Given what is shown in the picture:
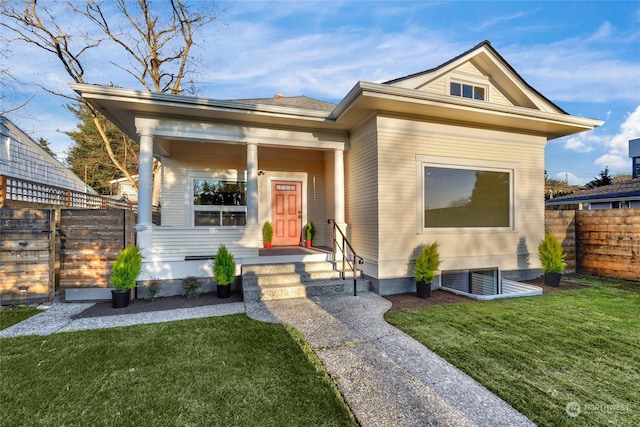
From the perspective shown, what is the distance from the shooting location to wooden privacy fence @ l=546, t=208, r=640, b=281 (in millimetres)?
6531

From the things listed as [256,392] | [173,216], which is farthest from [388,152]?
[173,216]

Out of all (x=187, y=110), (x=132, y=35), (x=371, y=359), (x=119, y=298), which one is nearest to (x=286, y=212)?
(x=187, y=110)

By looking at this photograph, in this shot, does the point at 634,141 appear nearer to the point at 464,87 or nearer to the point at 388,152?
the point at 464,87

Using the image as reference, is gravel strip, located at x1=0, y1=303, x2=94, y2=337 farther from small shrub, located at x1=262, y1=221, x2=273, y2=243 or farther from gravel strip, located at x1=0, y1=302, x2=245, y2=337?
small shrub, located at x1=262, y1=221, x2=273, y2=243

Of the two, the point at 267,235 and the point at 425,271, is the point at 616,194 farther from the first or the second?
the point at 267,235

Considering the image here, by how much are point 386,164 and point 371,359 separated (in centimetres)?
372

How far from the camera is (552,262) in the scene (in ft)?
20.1

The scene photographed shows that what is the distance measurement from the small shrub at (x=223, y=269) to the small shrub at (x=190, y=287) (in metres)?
0.40

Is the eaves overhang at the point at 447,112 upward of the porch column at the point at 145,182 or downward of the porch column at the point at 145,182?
upward

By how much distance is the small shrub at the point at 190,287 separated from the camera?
530cm

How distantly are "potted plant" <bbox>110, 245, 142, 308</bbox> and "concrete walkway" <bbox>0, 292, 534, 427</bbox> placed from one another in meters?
0.54

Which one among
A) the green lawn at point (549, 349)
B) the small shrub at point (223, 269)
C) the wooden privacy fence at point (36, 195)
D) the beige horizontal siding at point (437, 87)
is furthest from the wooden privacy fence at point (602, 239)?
the wooden privacy fence at point (36, 195)

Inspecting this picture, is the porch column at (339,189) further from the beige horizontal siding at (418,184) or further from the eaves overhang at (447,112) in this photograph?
the beige horizontal siding at (418,184)

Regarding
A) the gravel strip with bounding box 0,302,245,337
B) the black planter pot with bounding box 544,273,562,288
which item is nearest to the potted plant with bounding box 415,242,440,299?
the black planter pot with bounding box 544,273,562,288
